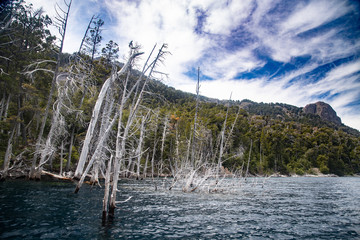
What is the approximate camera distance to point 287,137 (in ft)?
284

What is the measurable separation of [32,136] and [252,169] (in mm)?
63159

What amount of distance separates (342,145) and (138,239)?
103453 millimetres

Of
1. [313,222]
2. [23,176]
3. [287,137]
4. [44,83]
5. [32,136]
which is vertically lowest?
[313,222]

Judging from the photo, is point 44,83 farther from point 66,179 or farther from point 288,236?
point 288,236

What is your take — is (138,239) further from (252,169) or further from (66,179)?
(252,169)

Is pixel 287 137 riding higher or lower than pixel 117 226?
higher

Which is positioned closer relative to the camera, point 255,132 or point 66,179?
point 66,179

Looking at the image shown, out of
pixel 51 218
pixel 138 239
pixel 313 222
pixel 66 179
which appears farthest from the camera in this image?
pixel 66 179

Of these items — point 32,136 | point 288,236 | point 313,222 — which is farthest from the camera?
point 32,136

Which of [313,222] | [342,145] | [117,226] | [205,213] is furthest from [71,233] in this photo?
[342,145]

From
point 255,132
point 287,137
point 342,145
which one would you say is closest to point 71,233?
point 255,132

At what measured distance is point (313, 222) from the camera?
785 cm

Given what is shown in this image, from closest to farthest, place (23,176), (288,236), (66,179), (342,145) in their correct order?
(288,236), (23,176), (66,179), (342,145)

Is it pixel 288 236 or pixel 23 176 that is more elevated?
pixel 23 176
